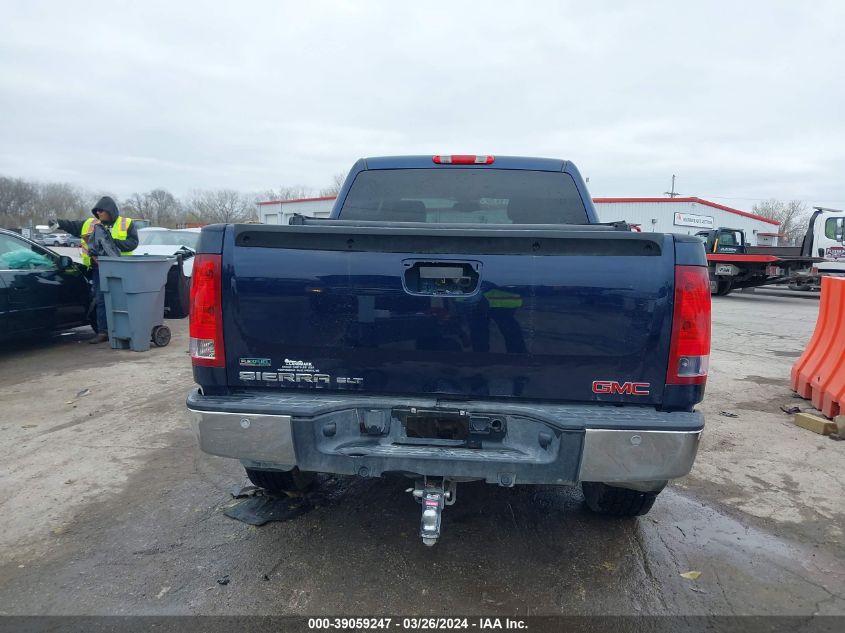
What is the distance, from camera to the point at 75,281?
773 centimetres

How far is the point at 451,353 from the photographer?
2.41 m

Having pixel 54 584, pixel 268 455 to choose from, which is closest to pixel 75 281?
pixel 54 584

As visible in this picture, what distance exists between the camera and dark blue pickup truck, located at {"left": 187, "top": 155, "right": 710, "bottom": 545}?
231cm

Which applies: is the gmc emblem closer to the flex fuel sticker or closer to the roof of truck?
the flex fuel sticker

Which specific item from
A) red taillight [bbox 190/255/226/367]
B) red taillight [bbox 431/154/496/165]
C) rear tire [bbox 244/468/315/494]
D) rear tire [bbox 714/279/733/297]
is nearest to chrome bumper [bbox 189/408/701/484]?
red taillight [bbox 190/255/226/367]

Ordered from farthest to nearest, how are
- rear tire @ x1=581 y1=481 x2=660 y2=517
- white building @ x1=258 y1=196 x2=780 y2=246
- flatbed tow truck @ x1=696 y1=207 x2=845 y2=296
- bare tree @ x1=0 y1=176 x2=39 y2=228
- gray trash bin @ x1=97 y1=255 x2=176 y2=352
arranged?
bare tree @ x1=0 y1=176 x2=39 y2=228
white building @ x1=258 y1=196 x2=780 y2=246
flatbed tow truck @ x1=696 y1=207 x2=845 y2=296
gray trash bin @ x1=97 y1=255 x2=176 y2=352
rear tire @ x1=581 y1=481 x2=660 y2=517

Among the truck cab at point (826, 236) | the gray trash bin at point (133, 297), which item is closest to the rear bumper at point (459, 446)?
the gray trash bin at point (133, 297)

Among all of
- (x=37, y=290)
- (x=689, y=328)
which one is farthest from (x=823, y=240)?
(x=37, y=290)

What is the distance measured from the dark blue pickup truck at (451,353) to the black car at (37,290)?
5742 mm

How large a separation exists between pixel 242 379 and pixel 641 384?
1813mm

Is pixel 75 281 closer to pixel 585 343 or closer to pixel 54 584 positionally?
pixel 54 584

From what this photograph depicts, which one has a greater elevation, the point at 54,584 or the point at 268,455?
the point at 268,455

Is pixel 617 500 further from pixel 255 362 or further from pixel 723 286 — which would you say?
pixel 723 286

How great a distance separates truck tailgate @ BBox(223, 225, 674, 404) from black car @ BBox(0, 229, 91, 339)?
588 cm
